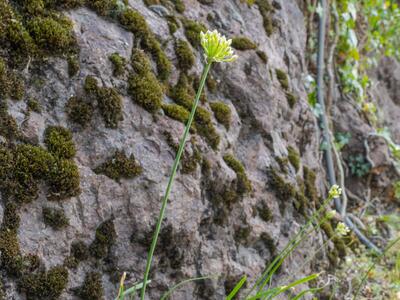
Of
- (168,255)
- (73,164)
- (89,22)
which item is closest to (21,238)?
(73,164)

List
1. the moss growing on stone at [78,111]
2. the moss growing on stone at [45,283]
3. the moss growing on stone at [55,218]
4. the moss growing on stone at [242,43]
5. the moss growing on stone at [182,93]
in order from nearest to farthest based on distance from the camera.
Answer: the moss growing on stone at [45,283]
the moss growing on stone at [55,218]
the moss growing on stone at [78,111]
the moss growing on stone at [182,93]
the moss growing on stone at [242,43]

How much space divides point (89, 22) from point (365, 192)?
3427 millimetres

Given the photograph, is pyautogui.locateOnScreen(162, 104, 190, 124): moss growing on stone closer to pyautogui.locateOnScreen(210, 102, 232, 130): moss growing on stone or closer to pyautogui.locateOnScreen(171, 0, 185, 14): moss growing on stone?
pyautogui.locateOnScreen(210, 102, 232, 130): moss growing on stone

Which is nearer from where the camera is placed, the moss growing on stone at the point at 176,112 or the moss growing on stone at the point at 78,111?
the moss growing on stone at the point at 78,111

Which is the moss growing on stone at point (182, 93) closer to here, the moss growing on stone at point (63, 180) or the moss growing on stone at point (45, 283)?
the moss growing on stone at point (63, 180)

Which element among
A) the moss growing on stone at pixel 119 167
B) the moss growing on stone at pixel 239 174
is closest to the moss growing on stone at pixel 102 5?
the moss growing on stone at pixel 119 167

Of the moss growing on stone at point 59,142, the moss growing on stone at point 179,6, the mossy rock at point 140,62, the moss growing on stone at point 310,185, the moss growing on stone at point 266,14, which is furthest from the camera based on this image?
the moss growing on stone at point 266,14

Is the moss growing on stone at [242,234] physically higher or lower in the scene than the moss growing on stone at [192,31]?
lower

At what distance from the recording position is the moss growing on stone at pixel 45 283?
1679 millimetres

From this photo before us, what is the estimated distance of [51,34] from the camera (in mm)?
2014

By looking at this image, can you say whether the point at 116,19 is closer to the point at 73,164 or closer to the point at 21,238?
the point at 73,164

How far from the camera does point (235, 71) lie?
3.03 meters

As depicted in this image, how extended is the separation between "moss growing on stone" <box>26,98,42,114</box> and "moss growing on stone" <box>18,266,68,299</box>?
65cm

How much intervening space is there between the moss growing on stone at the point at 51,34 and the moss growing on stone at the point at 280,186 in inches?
57.5
